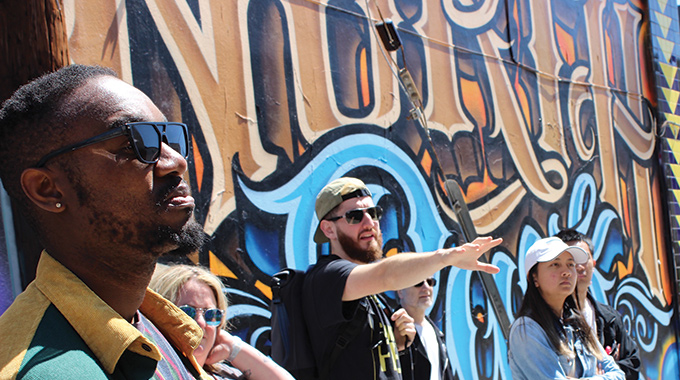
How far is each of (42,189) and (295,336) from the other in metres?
1.56

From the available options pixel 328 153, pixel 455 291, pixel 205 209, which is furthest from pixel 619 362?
pixel 205 209

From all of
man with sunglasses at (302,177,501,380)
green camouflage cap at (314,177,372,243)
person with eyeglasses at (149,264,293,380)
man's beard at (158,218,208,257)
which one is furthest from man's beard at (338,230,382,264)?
man's beard at (158,218,208,257)

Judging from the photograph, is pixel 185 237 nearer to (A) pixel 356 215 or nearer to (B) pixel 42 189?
(B) pixel 42 189

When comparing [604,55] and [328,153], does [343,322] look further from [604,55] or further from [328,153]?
[604,55]

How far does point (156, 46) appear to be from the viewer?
3414 mm

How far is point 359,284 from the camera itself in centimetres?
246

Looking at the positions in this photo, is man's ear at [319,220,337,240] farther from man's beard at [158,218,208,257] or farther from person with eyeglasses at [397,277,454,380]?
man's beard at [158,218,208,257]

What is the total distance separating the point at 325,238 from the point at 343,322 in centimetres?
65

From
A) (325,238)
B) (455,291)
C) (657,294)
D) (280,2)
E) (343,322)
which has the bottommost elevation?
(657,294)

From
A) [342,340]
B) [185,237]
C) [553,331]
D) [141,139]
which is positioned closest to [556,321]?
[553,331]

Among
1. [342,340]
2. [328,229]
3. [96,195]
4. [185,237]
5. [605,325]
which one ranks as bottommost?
[605,325]

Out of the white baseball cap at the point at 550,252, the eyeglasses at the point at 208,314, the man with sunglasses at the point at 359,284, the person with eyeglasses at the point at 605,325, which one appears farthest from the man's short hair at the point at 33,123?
the person with eyeglasses at the point at 605,325

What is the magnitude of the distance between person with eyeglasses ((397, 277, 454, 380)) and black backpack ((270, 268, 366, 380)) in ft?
1.32

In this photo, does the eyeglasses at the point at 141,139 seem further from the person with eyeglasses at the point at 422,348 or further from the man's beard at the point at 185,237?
A: the person with eyeglasses at the point at 422,348
